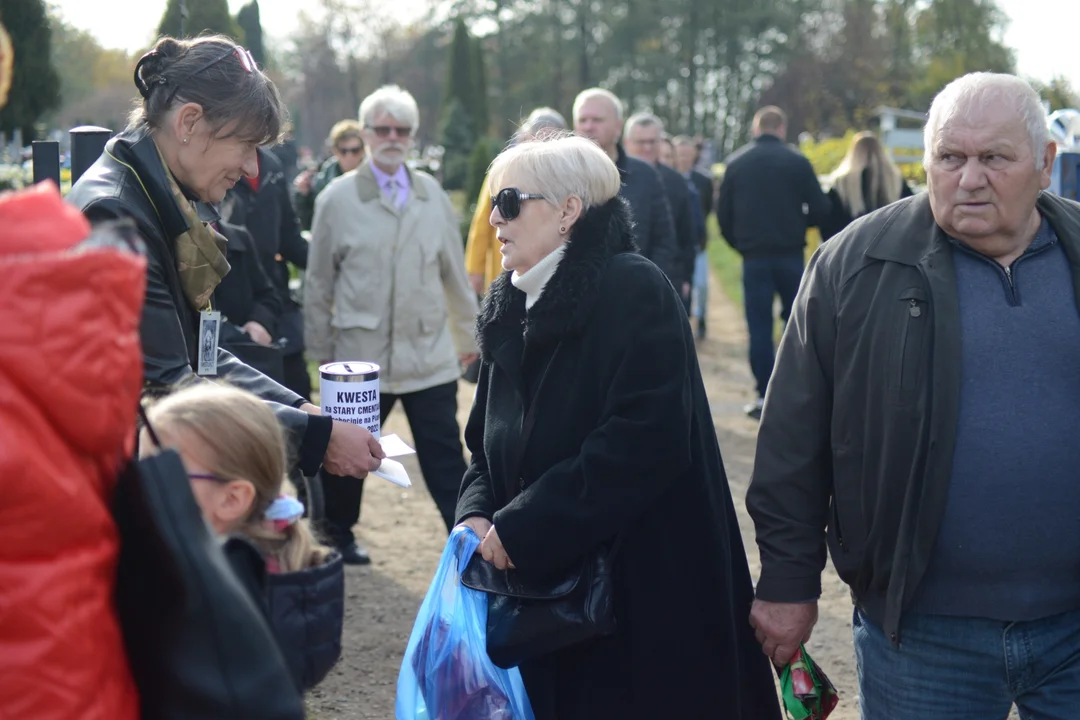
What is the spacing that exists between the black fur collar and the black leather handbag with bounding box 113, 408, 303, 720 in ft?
4.67

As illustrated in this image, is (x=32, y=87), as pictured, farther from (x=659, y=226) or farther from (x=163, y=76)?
(x=163, y=76)

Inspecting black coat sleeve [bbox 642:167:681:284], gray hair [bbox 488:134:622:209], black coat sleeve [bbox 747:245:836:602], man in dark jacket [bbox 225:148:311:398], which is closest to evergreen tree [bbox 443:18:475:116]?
black coat sleeve [bbox 642:167:681:284]

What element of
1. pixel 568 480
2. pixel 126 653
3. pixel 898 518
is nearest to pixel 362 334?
pixel 568 480

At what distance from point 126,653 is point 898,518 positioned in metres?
1.72

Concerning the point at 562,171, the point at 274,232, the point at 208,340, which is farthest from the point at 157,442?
the point at 274,232

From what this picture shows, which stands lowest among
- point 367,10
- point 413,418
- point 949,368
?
point 413,418

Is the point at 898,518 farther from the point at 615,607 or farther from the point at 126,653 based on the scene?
the point at 126,653

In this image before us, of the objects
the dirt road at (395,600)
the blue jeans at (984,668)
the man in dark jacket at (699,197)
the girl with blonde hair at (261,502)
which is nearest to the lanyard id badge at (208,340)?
the girl with blonde hair at (261,502)

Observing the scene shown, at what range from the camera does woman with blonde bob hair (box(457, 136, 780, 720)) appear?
2842 millimetres

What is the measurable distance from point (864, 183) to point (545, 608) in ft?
22.1

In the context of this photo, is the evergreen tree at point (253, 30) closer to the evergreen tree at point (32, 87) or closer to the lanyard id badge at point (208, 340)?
the lanyard id badge at point (208, 340)

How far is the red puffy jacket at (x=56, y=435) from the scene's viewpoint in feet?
4.54

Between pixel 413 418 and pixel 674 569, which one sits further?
pixel 413 418

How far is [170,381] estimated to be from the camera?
267 centimetres
